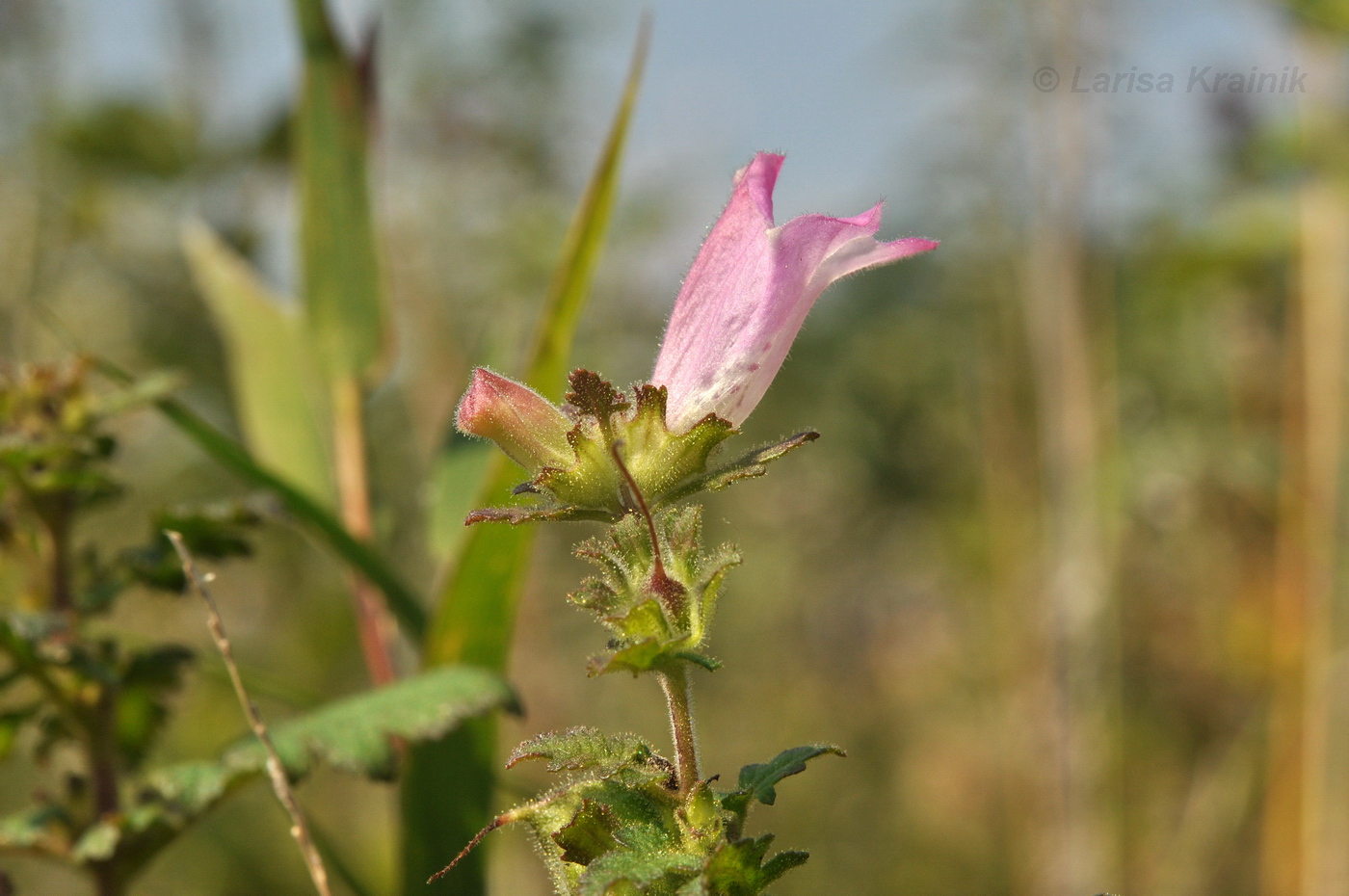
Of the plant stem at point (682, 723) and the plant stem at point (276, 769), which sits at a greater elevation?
the plant stem at point (276, 769)

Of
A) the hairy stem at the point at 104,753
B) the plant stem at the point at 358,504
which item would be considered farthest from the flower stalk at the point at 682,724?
the plant stem at the point at 358,504

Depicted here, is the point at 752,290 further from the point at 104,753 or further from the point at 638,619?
the point at 104,753

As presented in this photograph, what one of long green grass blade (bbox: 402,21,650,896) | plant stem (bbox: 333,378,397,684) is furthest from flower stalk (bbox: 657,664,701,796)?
plant stem (bbox: 333,378,397,684)

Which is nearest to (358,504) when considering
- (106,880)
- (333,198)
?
(333,198)

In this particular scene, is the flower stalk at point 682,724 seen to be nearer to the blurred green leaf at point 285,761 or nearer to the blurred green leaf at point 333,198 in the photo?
the blurred green leaf at point 285,761

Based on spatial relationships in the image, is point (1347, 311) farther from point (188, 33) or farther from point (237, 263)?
point (188, 33)

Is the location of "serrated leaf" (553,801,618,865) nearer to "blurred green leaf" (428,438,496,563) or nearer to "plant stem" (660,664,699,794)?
"plant stem" (660,664,699,794)

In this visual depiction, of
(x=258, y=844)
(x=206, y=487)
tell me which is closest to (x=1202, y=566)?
(x=258, y=844)
